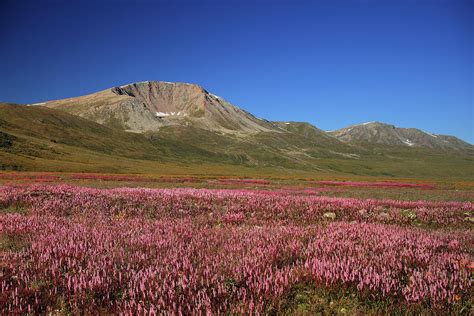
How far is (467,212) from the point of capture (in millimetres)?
15273

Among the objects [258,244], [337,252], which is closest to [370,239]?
[337,252]

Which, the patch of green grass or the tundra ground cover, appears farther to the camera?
the patch of green grass

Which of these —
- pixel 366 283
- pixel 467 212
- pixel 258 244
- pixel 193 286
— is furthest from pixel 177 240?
pixel 467 212

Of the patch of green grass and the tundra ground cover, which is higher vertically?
the tundra ground cover

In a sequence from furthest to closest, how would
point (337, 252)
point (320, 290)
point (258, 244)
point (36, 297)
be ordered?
point (258, 244), point (337, 252), point (320, 290), point (36, 297)

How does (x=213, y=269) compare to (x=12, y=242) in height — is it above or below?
above

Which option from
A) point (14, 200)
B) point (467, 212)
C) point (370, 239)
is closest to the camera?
point (370, 239)

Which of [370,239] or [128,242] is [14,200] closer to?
[128,242]

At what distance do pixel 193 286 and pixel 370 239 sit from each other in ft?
14.6

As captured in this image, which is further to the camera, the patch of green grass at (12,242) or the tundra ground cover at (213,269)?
the patch of green grass at (12,242)

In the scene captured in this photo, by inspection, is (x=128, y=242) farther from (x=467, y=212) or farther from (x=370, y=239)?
(x=467, y=212)

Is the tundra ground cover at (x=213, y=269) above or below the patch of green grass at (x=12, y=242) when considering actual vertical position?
above

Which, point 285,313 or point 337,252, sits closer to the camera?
point 285,313

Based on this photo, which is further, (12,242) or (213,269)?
(12,242)
